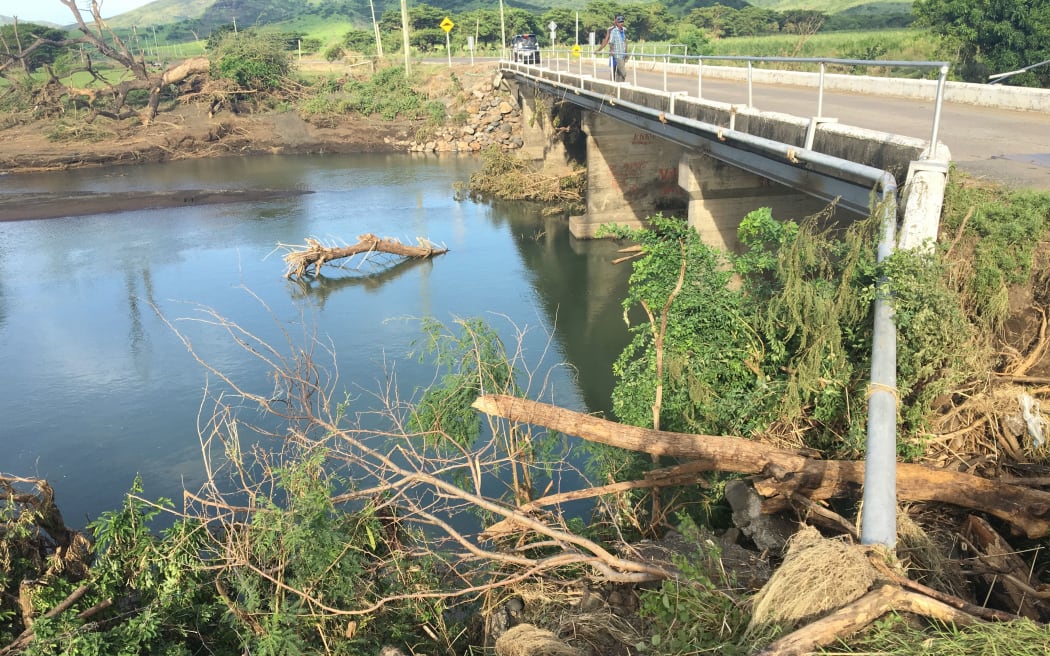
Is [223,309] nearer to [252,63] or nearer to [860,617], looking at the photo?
[860,617]

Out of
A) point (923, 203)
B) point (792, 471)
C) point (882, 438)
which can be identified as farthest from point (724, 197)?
point (882, 438)

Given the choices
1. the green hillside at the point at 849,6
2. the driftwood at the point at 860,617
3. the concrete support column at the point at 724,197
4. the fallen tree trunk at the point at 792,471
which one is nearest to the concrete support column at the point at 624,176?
the concrete support column at the point at 724,197

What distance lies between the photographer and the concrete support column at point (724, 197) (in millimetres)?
15281

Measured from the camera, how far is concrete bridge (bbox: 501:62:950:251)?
770 cm

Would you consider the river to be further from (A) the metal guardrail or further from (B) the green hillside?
(B) the green hillside

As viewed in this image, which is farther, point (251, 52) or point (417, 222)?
point (251, 52)

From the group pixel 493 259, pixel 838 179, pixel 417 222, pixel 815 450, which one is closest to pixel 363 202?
pixel 417 222

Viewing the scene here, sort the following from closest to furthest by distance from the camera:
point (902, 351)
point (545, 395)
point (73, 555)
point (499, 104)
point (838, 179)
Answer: point (902, 351) → point (73, 555) → point (838, 179) → point (545, 395) → point (499, 104)

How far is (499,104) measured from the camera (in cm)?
4297

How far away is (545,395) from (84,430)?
769 centimetres

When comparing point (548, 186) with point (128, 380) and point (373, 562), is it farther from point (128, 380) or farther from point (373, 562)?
point (373, 562)

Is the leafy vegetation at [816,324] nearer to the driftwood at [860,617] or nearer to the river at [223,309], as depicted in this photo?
the river at [223,309]

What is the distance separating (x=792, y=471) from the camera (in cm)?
595

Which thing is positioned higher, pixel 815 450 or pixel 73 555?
pixel 815 450
